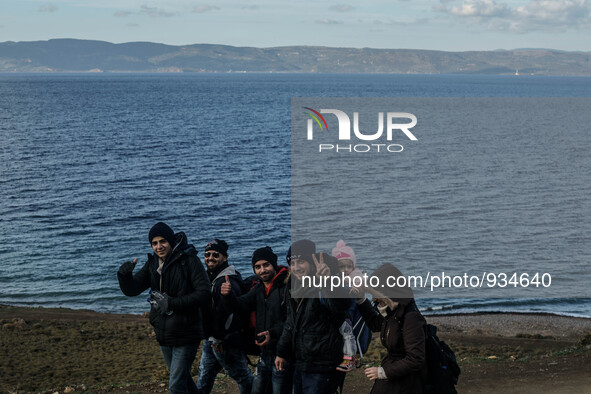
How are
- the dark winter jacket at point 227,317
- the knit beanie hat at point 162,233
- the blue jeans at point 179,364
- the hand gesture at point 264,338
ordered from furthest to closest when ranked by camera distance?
the dark winter jacket at point 227,317
the blue jeans at point 179,364
the hand gesture at point 264,338
the knit beanie hat at point 162,233

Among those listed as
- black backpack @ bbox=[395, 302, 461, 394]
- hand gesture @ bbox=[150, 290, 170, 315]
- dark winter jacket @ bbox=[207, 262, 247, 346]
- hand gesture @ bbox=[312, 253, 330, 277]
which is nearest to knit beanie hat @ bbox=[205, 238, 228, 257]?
dark winter jacket @ bbox=[207, 262, 247, 346]

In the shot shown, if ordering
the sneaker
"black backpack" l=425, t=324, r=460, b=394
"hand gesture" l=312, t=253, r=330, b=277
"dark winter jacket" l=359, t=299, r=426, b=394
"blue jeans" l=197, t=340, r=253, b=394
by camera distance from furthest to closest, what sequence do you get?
"blue jeans" l=197, t=340, r=253, b=394 < the sneaker < "hand gesture" l=312, t=253, r=330, b=277 < "black backpack" l=425, t=324, r=460, b=394 < "dark winter jacket" l=359, t=299, r=426, b=394

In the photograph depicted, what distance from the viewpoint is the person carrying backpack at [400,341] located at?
5938 mm

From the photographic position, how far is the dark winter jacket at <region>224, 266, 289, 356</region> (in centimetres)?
757

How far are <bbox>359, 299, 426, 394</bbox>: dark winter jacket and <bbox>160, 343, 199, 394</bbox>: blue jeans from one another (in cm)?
230

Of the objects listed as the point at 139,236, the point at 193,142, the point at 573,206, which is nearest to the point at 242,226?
the point at 139,236

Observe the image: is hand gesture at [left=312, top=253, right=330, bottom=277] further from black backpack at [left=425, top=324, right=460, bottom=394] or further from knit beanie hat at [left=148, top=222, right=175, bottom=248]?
knit beanie hat at [left=148, top=222, right=175, bottom=248]

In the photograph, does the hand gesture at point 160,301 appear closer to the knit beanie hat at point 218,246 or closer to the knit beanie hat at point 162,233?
the knit beanie hat at point 162,233

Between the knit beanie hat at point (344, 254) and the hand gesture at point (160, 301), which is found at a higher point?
the knit beanie hat at point (344, 254)

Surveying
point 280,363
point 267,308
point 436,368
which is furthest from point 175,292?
point 436,368

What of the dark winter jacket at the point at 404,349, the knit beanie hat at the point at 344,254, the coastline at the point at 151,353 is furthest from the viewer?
the coastline at the point at 151,353

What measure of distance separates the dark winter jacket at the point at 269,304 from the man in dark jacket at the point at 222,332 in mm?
186

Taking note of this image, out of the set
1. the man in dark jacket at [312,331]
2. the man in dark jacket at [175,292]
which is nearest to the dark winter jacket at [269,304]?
the man in dark jacket at [175,292]

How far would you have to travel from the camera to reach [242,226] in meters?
35.7
